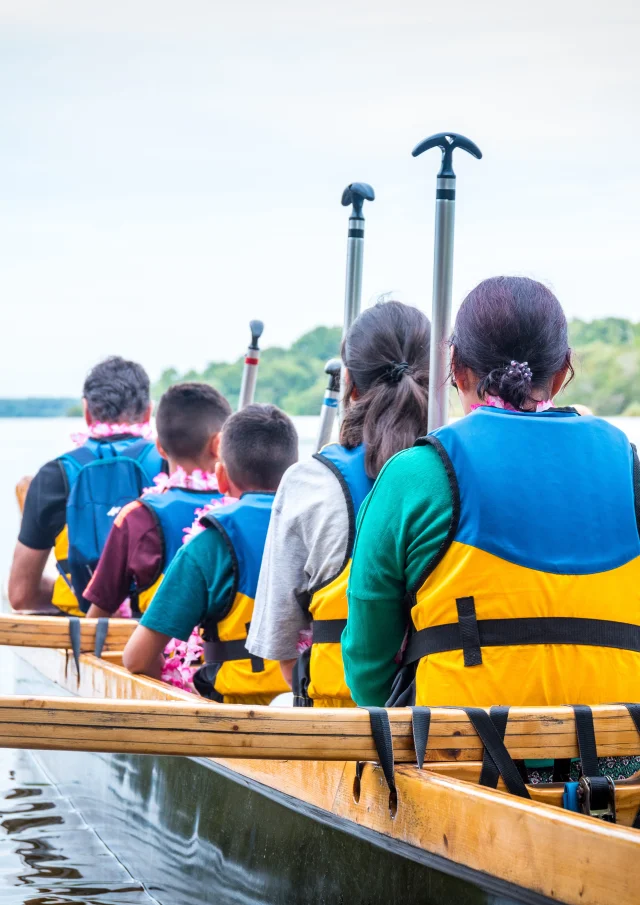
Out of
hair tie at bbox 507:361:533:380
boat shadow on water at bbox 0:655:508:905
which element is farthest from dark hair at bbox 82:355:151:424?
hair tie at bbox 507:361:533:380

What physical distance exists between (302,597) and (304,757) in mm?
897

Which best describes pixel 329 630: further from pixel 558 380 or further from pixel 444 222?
pixel 444 222

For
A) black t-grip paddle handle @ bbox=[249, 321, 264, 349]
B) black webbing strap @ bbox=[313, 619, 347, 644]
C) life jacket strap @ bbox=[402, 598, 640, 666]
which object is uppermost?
black t-grip paddle handle @ bbox=[249, 321, 264, 349]

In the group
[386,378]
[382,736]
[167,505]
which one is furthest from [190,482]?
[382,736]

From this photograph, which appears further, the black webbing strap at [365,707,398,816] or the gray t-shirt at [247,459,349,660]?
the gray t-shirt at [247,459,349,660]

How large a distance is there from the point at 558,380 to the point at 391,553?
1.78 ft

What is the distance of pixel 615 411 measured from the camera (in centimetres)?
3922

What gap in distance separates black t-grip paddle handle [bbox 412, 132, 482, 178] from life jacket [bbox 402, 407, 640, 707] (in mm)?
A: 1214

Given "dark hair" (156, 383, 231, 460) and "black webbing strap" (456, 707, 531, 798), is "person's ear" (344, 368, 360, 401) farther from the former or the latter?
"dark hair" (156, 383, 231, 460)

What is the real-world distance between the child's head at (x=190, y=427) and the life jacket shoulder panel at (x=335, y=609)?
1.40 metres

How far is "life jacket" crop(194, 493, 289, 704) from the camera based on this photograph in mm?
3668

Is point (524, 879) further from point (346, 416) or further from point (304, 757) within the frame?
point (346, 416)

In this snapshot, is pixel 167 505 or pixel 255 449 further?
pixel 167 505

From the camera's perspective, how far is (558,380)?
Answer: 104 inches
